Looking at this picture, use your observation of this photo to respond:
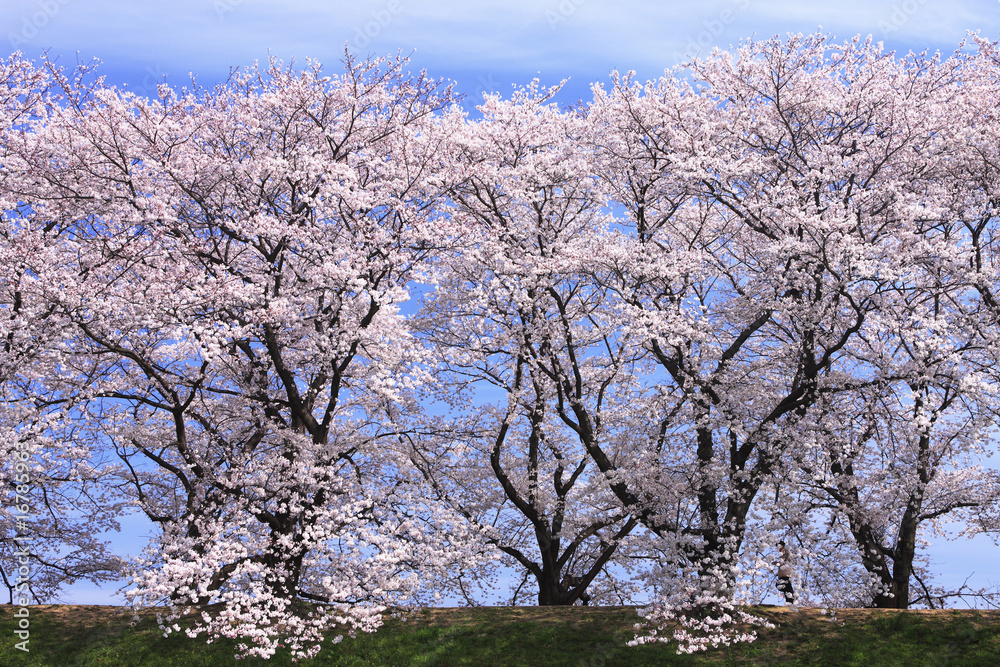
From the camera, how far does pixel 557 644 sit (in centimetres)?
1872

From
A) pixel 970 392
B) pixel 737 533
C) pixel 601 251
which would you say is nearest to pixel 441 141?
pixel 601 251

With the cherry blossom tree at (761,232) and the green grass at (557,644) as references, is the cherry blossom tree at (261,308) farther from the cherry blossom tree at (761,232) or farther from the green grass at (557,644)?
the cherry blossom tree at (761,232)

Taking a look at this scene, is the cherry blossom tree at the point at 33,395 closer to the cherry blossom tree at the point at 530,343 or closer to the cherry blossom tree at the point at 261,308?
the cherry blossom tree at the point at 261,308

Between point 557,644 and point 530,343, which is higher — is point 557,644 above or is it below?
below

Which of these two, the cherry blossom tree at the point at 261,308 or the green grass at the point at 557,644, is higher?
the cherry blossom tree at the point at 261,308

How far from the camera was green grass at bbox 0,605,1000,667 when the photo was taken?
17875mm

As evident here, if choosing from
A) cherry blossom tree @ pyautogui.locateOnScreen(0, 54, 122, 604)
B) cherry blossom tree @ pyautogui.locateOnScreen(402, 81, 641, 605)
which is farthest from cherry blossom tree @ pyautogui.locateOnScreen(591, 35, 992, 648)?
cherry blossom tree @ pyautogui.locateOnScreen(0, 54, 122, 604)

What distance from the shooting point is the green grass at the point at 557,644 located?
17875 mm

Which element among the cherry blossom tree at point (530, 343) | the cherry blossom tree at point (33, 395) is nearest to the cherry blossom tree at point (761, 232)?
the cherry blossom tree at point (530, 343)

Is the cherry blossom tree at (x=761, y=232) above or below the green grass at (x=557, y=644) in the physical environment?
above

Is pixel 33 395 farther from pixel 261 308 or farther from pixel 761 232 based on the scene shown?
pixel 761 232

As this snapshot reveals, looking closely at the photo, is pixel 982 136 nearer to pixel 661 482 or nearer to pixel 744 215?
pixel 744 215

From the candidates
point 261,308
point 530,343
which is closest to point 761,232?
point 530,343

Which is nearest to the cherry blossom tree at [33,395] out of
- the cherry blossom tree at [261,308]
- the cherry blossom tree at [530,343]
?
the cherry blossom tree at [261,308]
